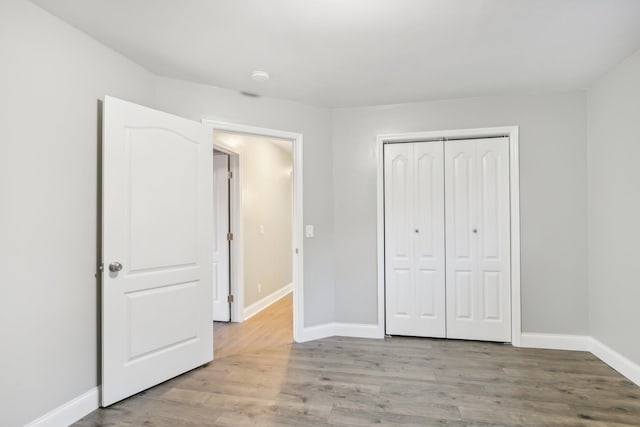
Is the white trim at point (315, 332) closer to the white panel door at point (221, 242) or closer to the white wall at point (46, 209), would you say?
the white panel door at point (221, 242)

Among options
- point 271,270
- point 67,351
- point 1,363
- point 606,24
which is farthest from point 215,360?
point 606,24

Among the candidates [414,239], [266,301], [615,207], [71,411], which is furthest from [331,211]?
[71,411]

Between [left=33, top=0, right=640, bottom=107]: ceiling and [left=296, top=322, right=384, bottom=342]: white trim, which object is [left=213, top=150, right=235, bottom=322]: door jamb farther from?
[left=33, top=0, right=640, bottom=107]: ceiling

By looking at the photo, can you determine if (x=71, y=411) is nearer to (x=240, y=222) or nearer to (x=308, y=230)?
(x=308, y=230)

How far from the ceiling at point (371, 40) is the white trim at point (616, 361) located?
2.27 meters

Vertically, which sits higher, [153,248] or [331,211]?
[331,211]

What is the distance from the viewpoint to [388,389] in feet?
8.43

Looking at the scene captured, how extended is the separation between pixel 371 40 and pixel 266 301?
12.4 ft

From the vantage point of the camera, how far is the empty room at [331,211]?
202 cm

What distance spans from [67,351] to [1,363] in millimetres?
391

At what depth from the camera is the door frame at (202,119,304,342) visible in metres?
3.38

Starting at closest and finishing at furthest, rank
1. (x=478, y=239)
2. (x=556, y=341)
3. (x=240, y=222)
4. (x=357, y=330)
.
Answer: (x=556, y=341)
(x=478, y=239)
(x=357, y=330)
(x=240, y=222)

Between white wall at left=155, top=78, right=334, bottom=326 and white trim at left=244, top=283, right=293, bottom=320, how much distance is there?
1206mm

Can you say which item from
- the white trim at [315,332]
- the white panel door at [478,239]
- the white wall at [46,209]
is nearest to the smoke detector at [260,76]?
the white wall at [46,209]
